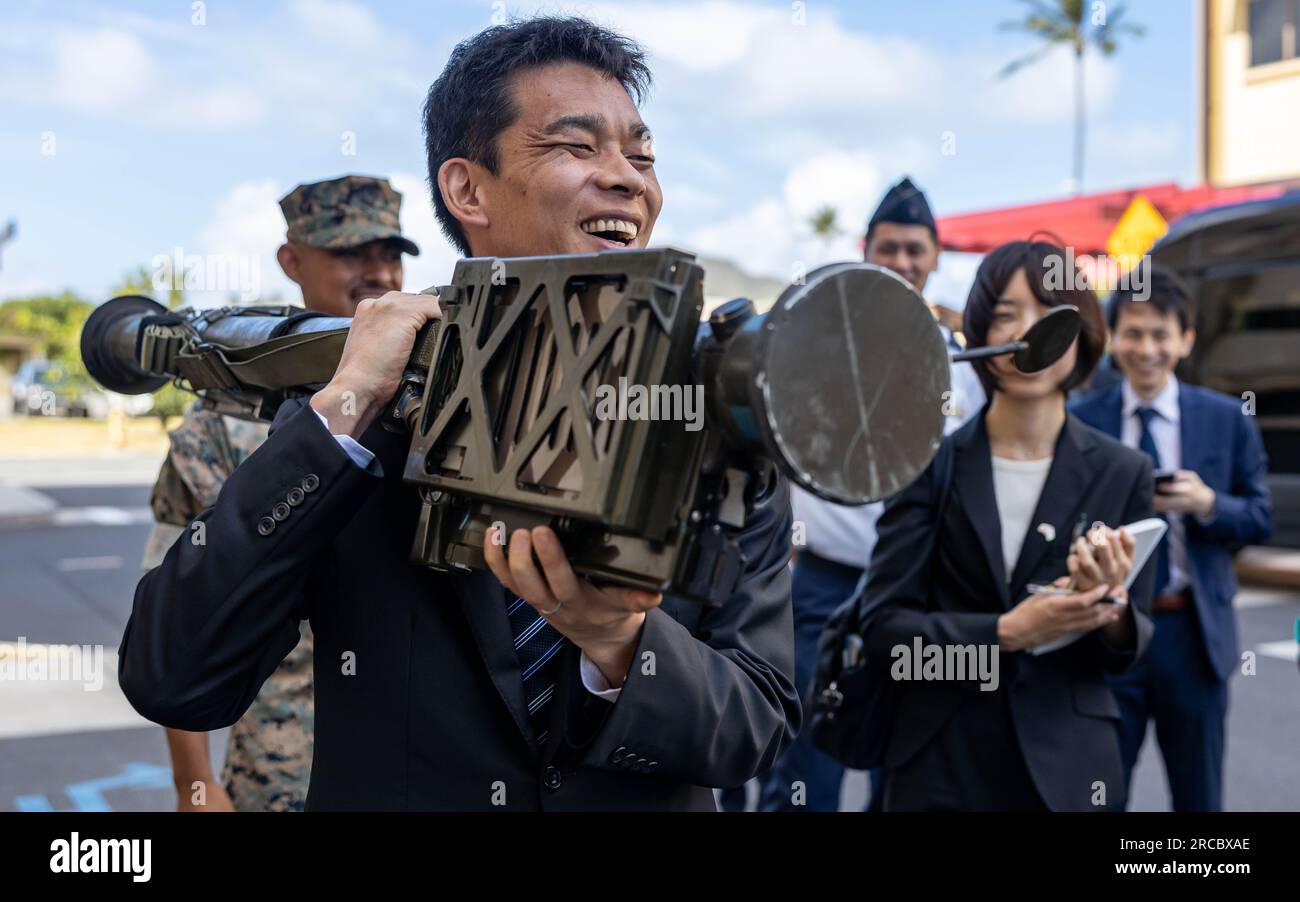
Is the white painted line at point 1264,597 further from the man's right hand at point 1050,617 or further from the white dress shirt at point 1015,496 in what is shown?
the man's right hand at point 1050,617

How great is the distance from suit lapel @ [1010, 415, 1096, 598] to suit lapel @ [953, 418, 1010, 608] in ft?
0.21

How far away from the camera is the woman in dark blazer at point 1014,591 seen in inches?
114

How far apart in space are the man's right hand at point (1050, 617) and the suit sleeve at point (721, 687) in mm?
1194

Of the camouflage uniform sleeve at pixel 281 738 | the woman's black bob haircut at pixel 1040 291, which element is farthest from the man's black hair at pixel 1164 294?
the camouflage uniform sleeve at pixel 281 738

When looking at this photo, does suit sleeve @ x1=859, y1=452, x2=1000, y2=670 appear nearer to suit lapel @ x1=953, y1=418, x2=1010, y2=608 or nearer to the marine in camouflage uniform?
suit lapel @ x1=953, y1=418, x2=1010, y2=608

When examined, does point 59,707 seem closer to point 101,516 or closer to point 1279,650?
point 1279,650

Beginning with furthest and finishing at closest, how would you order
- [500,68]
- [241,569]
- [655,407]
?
[500,68] → [241,569] → [655,407]

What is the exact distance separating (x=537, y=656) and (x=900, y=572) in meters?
1.58

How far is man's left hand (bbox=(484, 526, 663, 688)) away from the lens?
4.41ft

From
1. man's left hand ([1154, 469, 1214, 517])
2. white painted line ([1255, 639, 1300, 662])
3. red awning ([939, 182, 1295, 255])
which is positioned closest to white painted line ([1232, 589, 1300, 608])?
white painted line ([1255, 639, 1300, 662])

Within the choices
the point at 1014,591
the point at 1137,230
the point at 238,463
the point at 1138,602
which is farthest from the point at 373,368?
the point at 1137,230

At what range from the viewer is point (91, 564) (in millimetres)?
12023
